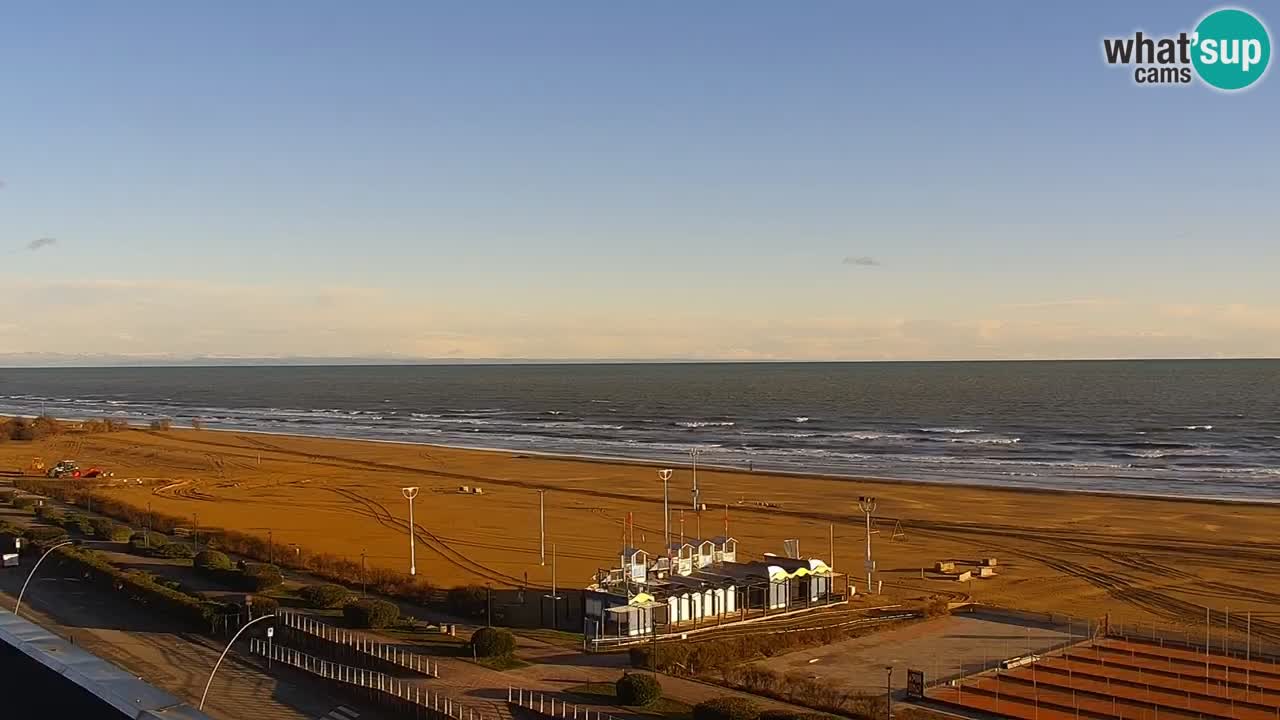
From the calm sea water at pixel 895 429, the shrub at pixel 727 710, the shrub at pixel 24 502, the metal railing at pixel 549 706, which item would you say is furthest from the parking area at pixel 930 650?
the shrub at pixel 24 502

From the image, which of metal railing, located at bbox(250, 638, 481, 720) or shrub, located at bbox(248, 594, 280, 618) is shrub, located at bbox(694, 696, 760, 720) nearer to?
metal railing, located at bbox(250, 638, 481, 720)

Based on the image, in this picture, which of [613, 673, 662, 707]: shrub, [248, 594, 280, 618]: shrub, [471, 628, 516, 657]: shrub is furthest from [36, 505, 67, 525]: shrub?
[613, 673, 662, 707]: shrub

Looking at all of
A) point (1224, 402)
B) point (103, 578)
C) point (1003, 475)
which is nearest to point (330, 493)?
point (103, 578)

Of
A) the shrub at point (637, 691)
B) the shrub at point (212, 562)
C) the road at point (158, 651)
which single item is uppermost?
the shrub at point (212, 562)

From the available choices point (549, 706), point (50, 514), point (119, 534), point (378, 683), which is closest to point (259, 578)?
point (378, 683)

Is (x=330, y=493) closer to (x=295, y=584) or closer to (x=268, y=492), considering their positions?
(x=268, y=492)

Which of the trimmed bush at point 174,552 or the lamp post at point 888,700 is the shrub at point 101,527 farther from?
the lamp post at point 888,700
